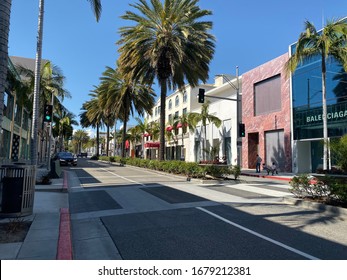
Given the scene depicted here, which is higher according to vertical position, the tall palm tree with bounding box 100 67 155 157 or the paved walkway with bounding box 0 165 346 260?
the tall palm tree with bounding box 100 67 155 157

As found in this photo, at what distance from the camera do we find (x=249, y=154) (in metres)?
36.3

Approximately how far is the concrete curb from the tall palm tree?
28.3 metres

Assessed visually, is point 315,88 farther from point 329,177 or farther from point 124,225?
point 124,225

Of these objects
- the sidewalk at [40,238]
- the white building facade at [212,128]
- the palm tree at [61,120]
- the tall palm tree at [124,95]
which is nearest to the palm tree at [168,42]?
the white building facade at [212,128]

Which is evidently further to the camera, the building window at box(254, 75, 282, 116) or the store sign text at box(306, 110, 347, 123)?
the building window at box(254, 75, 282, 116)

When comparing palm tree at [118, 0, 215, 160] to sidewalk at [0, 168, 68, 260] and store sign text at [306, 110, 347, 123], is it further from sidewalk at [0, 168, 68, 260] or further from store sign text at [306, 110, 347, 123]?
sidewalk at [0, 168, 68, 260]

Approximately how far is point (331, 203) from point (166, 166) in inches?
617

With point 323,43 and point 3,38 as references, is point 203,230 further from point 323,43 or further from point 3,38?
point 323,43

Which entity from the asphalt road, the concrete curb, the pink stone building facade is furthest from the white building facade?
the asphalt road

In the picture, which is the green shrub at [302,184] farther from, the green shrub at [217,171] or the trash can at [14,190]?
the green shrub at [217,171]

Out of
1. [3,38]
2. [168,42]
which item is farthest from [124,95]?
[3,38]

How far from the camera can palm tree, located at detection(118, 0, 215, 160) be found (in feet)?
76.1

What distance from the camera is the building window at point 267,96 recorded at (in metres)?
32.6

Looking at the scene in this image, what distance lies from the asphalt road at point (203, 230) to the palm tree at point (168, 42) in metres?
14.3
